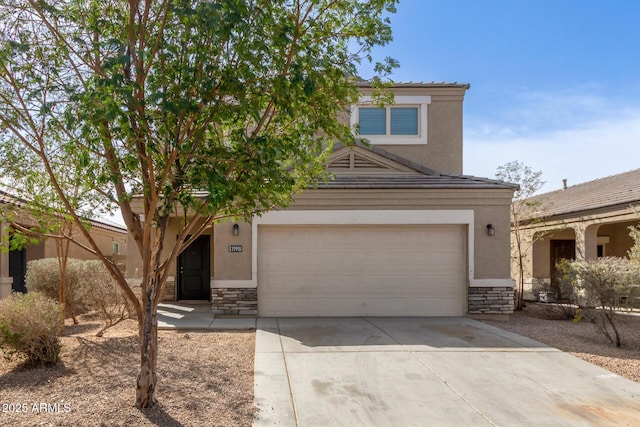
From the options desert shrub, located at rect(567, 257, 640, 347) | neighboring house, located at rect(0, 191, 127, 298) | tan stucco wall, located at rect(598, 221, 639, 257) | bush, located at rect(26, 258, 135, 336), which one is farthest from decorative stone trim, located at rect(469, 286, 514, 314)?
tan stucco wall, located at rect(598, 221, 639, 257)

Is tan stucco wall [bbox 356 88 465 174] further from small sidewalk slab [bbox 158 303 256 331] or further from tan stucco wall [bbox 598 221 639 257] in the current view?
tan stucco wall [bbox 598 221 639 257]

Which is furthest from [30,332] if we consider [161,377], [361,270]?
[361,270]

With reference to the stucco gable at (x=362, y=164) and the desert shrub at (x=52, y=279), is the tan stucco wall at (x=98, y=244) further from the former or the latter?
the stucco gable at (x=362, y=164)

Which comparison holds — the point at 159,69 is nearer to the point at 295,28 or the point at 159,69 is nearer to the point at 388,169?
the point at 295,28

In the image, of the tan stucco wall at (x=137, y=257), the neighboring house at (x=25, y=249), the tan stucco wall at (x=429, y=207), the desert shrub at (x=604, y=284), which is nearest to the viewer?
the neighboring house at (x=25, y=249)

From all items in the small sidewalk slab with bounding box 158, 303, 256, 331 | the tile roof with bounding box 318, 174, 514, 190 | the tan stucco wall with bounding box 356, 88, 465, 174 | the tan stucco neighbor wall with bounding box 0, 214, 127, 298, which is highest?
the tan stucco wall with bounding box 356, 88, 465, 174

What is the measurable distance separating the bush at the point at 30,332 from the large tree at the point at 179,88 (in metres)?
2.13

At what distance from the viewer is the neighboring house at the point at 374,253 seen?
1081 centimetres

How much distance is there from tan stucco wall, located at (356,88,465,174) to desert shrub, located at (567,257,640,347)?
5.51 metres

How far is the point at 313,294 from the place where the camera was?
10969 mm

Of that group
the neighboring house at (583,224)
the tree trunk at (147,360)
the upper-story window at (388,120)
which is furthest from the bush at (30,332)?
the neighboring house at (583,224)

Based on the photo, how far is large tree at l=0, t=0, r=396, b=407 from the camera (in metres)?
4.33

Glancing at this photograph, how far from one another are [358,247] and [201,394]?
632cm

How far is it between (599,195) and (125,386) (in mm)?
16499
